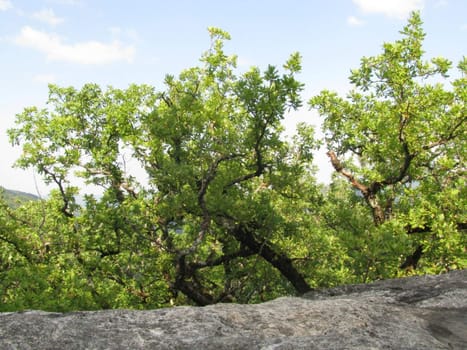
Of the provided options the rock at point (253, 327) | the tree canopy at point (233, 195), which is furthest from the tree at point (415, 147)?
the rock at point (253, 327)

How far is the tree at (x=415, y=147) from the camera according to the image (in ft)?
50.5

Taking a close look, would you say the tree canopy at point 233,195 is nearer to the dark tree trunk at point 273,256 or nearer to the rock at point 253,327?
the dark tree trunk at point 273,256

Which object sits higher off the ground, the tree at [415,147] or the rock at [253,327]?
the tree at [415,147]

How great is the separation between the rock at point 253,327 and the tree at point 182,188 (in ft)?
22.8

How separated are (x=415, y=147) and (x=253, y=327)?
513 inches

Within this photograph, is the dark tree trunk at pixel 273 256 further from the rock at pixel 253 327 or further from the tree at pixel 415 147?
the rock at pixel 253 327

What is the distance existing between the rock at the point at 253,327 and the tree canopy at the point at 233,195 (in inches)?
273

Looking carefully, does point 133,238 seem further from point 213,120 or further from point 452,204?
point 452,204

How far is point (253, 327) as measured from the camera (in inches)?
217

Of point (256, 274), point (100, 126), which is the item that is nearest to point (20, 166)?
point (100, 126)

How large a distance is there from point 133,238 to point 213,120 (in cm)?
597

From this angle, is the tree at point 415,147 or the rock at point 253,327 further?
the tree at point 415,147

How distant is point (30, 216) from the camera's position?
83.9ft

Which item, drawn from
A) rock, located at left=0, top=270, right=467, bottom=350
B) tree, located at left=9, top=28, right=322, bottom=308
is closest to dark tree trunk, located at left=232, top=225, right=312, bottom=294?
tree, located at left=9, top=28, right=322, bottom=308
